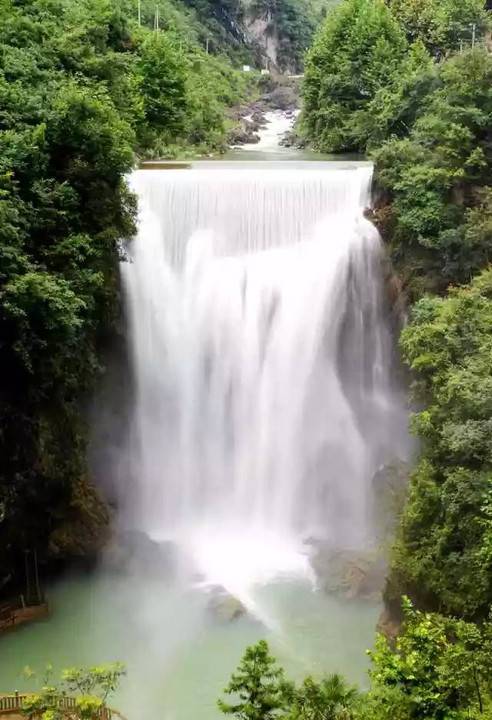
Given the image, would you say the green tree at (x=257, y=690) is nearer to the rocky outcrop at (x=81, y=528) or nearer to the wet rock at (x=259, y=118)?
the rocky outcrop at (x=81, y=528)

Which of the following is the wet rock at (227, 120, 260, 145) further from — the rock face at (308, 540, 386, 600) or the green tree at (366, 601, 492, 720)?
the green tree at (366, 601, 492, 720)

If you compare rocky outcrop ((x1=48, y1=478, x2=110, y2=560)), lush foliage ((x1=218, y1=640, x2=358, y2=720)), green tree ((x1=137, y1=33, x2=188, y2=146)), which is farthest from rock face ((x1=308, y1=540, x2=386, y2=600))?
green tree ((x1=137, y1=33, x2=188, y2=146))

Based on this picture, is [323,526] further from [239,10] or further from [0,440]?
[239,10]

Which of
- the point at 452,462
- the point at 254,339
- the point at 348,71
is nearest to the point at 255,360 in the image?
the point at 254,339

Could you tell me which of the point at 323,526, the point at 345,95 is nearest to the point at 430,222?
the point at 323,526

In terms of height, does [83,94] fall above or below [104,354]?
above

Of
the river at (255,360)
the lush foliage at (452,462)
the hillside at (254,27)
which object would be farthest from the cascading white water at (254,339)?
the hillside at (254,27)
